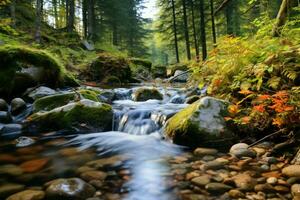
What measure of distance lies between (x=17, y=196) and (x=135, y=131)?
3.36 m

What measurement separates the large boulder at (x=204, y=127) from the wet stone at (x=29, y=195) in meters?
2.51

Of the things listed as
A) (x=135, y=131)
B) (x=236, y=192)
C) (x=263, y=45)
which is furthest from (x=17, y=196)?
(x=263, y=45)

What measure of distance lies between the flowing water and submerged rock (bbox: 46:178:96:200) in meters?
0.20

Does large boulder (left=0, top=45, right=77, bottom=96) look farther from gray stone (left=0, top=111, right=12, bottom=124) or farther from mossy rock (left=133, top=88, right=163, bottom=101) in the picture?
mossy rock (left=133, top=88, right=163, bottom=101)

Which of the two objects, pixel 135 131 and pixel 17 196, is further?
pixel 135 131

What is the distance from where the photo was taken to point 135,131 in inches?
251

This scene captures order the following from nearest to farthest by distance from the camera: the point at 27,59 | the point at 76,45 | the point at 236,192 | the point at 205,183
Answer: the point at 236,192
the point at 205,183
the point at 27,59
the point at 76,45

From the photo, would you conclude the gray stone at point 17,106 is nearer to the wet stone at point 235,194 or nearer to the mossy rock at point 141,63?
the wet stone at point 235,194

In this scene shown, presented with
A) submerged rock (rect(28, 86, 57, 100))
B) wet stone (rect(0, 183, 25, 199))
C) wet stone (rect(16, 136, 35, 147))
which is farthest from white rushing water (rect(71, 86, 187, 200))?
Result: submerged rock (rect(28, 86, 57, 100))

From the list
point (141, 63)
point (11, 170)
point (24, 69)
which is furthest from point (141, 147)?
point (141, 63)

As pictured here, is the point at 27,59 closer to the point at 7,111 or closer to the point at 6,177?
the point at 7,111

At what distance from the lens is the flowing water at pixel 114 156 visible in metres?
3.63

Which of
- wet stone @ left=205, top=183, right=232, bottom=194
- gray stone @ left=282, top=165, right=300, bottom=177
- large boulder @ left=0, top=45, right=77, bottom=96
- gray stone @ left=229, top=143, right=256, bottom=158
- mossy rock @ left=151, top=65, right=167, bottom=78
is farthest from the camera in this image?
mossy rock @ left=151, top=65, right=167, bottom=78

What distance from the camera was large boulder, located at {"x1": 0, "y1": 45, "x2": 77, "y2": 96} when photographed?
8297 millimetres
